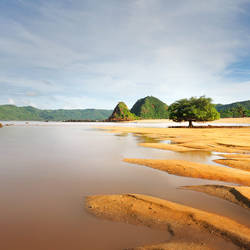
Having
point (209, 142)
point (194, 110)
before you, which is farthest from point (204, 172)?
point (194, 110)

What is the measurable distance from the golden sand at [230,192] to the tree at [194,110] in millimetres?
53675

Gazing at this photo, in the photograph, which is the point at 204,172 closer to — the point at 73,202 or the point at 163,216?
the point at 163,216

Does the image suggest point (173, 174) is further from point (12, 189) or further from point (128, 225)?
point (12, 189)

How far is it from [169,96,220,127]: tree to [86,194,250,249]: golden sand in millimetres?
55875

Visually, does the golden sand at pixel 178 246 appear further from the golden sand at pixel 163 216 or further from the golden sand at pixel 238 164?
the golden sand at pixel 238 164

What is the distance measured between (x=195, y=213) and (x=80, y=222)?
10.0 feet

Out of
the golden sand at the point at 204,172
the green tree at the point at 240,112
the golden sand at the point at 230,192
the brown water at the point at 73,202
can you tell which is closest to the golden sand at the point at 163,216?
the brown water at the point at 73,202

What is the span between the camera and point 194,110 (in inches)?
2263

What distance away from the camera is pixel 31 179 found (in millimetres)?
8023

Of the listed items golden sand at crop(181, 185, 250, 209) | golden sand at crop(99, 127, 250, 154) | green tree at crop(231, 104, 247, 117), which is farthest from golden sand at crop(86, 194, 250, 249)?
green tree at crop(231, 104, 247, 117)

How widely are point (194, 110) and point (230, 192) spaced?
54520 millimetres

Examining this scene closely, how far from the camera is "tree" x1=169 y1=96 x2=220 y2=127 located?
191 ft

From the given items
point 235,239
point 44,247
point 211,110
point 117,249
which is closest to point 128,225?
point 117,249

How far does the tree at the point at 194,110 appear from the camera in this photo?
5822cm
